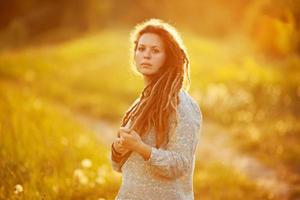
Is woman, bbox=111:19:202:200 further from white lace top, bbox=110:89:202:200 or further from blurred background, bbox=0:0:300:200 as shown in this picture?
blurred background, bbox=0:0:300:200

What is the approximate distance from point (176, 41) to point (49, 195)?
2.43 m

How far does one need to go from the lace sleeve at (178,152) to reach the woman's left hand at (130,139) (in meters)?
0.09

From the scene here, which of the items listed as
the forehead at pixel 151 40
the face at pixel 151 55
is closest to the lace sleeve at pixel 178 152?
the face at pixel 151 55

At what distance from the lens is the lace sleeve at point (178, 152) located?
415 cm

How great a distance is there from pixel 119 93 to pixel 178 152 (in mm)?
12152

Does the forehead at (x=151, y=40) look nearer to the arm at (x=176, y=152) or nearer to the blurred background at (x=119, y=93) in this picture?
the arm at (x=176, y=152)

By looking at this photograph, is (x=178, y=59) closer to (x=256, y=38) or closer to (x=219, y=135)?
(x=219, y=135)

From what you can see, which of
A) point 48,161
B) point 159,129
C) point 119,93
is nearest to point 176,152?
point 159,129

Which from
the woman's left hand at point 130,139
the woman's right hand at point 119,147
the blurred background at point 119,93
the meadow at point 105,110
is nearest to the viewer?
the woman's left hand at point 130,139

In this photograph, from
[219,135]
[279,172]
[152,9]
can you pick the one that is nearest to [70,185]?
[279,172]

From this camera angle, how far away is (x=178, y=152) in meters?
4.18

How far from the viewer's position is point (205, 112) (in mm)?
14008

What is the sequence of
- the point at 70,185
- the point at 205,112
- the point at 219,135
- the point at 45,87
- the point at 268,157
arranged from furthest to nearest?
the point at 45,87 < the point at 205,112 < the point at 219,135 < the point at 268,157 < the point at 70,185

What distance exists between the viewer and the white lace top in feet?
13.7
